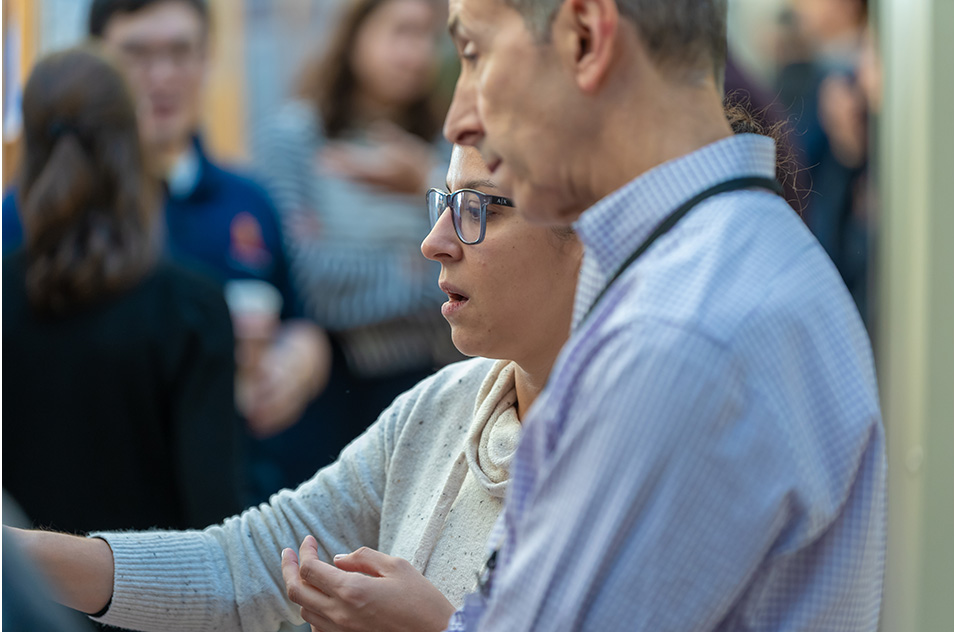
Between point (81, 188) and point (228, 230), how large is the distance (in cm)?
93

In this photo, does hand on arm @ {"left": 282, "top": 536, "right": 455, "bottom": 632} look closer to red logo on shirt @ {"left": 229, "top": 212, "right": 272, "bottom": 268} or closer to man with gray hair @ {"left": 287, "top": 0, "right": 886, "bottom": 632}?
man with gray hair @ {"left": 287, "top": 0, "right": 886, "bottom": 632}

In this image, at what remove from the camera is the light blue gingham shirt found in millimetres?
827

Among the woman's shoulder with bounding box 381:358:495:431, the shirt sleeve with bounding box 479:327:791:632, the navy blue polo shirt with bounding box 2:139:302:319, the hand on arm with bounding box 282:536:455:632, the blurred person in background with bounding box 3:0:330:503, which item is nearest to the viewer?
the shirt sleeve with bounding box 479:327:791:632

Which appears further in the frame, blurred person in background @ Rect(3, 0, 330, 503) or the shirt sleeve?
blurred person in background @ Rect(3, 0, 330, 503)

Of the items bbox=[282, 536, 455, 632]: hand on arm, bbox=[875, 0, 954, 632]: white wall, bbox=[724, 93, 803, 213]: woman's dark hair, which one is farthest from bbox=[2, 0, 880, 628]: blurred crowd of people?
bbox=[282, 536, 455, 632]: hand on arm

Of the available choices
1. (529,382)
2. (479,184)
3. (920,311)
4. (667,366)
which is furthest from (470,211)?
(920,311)

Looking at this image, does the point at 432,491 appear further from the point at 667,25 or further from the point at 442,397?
the point at 667,25

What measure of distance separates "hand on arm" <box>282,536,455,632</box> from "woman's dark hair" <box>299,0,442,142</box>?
2.92m

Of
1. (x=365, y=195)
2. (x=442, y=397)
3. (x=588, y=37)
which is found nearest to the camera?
(x=588, y=37)

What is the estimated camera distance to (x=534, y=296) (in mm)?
1507

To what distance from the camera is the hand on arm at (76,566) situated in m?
1.43

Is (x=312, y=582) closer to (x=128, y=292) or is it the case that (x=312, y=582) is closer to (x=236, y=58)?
(x=128, y=292)

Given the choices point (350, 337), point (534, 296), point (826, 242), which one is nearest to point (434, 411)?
point (534, 296)

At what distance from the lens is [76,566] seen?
146 centimetres
